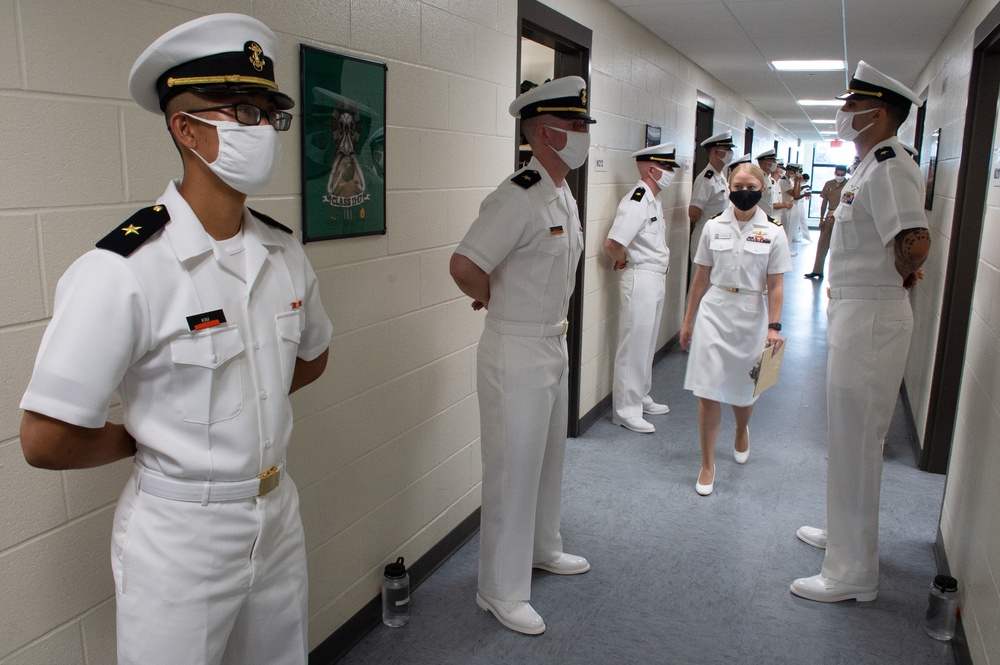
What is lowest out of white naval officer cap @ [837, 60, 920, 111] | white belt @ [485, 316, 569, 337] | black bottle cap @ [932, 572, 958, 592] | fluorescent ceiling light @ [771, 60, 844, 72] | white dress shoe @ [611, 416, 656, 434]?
white dress shoe @ [611, 416, 656, 434]

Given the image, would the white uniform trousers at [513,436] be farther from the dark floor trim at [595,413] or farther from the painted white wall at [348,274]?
the dark floor trim at [595,413]

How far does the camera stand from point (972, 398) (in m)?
2.98

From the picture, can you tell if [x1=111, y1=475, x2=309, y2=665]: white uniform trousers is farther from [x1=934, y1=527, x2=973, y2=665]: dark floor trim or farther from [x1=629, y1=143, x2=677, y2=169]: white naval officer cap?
[x1=629, y1=143, x2=677, y2=169]: white naval officer cap

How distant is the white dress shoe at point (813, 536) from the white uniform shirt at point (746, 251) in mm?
1138

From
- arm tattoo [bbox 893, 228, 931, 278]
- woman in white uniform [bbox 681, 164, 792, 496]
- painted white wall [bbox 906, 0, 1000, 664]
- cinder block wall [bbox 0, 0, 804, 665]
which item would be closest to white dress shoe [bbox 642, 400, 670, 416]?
cinder block wall [bbox 0, 0, 804, 665]

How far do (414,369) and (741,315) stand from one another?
1784 millimetres

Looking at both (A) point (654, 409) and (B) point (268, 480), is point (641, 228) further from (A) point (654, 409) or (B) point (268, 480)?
(B) point (268, 480)

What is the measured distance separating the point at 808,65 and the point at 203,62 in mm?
6955

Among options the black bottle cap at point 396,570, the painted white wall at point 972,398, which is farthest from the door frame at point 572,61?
the painted white wall at point 972,398

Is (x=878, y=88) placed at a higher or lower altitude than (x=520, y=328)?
higher

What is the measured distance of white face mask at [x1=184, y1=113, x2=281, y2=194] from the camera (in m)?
1.35

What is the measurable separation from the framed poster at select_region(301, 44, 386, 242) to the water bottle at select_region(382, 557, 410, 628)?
1168 millimetres

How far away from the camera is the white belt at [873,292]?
2.67 m

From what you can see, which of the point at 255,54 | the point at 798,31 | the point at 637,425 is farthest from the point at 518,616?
the point at 798,31
